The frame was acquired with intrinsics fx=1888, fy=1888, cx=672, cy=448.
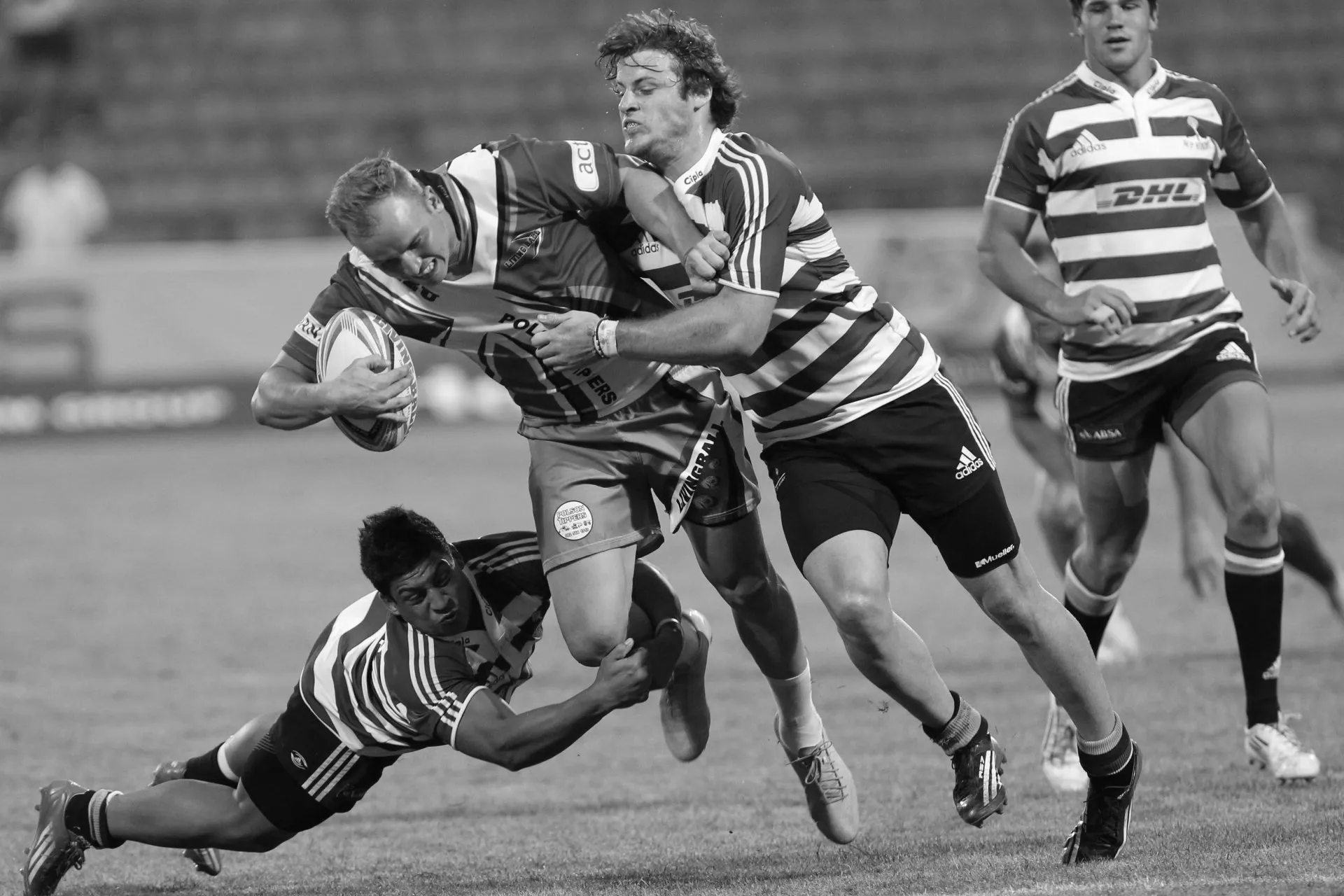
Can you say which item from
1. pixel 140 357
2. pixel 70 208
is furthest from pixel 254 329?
pixel 70 208

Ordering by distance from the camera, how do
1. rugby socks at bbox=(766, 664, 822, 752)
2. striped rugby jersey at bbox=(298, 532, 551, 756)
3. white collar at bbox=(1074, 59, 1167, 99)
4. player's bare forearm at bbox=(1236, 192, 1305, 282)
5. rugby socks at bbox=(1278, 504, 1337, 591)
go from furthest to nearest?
rugby socks at bbox=(1278, 504, 1337, 591), player's bare forearm at bbox=(1236, 192, 1305, 282), white collar at bbox=(1074, 59, 1167, 99), rugby socks at bbox=(766, 664, 822, 752), striped rugby jersey at bbox=(298, 532, 551, 756)

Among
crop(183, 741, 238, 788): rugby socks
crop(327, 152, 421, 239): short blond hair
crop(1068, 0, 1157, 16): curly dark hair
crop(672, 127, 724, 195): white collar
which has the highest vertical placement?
crop(1068, 0, 1157, 16): curly dark hair

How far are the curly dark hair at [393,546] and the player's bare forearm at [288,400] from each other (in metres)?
0.34

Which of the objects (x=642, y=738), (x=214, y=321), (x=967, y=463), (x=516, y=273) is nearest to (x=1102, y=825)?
(x=967, y=463)

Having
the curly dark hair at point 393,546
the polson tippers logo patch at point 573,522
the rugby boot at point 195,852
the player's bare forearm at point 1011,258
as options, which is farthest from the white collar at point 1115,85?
the rugby boot at point 195,852

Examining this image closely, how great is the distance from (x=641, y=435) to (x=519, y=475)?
9488mm

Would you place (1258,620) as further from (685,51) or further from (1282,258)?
(685,51)

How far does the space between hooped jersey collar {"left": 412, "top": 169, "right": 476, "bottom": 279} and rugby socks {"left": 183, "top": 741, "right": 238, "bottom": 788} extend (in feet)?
5.41

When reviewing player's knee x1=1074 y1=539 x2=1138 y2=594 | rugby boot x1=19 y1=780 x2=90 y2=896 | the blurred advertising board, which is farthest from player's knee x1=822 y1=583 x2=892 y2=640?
the blurred advertising board

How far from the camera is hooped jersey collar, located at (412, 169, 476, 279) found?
5.24m

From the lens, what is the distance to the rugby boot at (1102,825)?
5039mm

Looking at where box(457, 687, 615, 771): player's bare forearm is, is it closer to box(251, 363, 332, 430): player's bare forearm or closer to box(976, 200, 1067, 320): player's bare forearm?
box(251, 363, 332, 430): player's bare forearm

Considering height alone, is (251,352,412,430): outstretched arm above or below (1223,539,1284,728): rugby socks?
above

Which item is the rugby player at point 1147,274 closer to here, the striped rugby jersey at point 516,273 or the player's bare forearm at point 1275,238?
the player's bare forearm at point 1275,238
